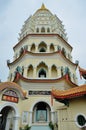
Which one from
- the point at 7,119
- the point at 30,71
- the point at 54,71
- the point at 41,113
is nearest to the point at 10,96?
the point at 7,119

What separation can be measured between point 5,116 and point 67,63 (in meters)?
7.71

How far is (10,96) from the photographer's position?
38.3ft

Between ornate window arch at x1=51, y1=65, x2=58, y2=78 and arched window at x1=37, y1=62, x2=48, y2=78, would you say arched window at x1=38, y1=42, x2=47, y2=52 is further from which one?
ornate window arch at x1=51, y1=65, x2=58, y2=78

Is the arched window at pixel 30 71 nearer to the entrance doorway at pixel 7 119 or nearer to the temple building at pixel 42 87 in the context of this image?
the temple building at pixel 42 87

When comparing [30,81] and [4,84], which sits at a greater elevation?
[30,81]

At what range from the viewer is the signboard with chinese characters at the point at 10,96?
11470 millimetres

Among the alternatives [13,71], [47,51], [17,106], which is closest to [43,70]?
[47,51]

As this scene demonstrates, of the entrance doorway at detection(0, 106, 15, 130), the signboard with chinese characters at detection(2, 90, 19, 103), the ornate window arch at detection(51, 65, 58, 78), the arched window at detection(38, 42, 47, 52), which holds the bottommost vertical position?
the entrance doorway at detection(0, 106, 15, 130)

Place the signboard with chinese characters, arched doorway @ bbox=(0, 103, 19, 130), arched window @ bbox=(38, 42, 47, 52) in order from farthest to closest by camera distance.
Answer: arched window @ bbox=(38, 42, 47, 52) → arched doorway @ bbox=(0, 103, 19, 130) → the signboard with chinese characters

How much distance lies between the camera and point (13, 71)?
55.3 feet

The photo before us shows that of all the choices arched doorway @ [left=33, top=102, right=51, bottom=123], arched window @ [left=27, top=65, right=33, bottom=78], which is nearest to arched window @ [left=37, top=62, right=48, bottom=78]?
arched window @ [left=27, top=65, right=33, bottom=78]

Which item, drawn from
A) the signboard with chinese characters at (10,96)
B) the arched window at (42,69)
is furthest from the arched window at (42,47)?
the signboard with chinese characters at (10,96)

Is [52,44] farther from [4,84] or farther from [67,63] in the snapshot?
[4,84]

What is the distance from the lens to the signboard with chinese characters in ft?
37.6
